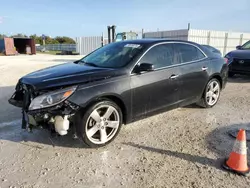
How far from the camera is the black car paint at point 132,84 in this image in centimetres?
322

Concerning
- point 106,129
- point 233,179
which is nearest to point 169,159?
point 233,179

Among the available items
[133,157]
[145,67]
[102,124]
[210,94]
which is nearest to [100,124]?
[102,124]

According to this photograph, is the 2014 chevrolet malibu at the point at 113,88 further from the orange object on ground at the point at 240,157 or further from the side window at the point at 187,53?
the orange object on ground at the point at 240,157

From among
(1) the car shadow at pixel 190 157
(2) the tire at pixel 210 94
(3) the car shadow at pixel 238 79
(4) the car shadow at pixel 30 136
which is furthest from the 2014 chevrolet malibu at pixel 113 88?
(3) the car shadow at pixel 238 79

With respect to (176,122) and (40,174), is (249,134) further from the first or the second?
(40,174)

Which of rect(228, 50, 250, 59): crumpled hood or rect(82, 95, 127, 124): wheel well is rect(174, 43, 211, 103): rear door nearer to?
rect(82, 95, 127, 124): wheel well

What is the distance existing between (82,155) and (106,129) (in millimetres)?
553

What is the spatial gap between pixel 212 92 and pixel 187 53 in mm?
1259

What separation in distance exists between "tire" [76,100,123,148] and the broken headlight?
375mm

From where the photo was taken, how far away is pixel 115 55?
4188mm

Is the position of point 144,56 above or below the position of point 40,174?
above

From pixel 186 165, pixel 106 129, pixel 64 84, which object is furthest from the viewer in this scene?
pixel 106 129

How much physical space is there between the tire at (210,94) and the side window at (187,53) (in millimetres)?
696

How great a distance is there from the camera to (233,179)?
106 inches
